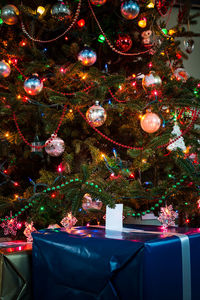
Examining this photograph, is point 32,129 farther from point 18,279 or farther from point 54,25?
point 18,279

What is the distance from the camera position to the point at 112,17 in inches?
62.6

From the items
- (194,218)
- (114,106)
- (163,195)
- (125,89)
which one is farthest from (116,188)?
(194,218)

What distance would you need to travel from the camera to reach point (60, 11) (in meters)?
1.31

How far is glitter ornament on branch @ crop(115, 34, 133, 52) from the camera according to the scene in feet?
4.97

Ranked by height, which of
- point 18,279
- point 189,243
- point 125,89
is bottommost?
point 18,279

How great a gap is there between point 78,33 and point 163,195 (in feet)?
3.20

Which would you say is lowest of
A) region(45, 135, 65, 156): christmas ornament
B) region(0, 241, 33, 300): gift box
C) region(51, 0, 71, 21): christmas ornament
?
region(0, 241, 33, 300): gift box

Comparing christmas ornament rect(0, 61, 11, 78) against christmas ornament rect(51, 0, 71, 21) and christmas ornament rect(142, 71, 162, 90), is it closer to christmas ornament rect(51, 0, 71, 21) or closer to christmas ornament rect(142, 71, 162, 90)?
christmas ornament rect(51, 0, 71, 21)

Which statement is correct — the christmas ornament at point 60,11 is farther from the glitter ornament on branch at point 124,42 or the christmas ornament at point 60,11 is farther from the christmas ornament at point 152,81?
the christmas ornament at point 152,81

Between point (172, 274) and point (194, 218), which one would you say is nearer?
point (172, 274)

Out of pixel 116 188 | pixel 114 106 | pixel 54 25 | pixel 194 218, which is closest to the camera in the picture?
pixel 116 188

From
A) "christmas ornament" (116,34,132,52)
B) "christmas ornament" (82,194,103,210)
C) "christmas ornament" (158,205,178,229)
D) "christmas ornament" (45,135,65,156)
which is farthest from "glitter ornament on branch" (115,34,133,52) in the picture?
"christmas ornament" (158,205,178,229)

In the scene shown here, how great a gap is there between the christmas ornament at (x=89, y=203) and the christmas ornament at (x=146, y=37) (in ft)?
3.23

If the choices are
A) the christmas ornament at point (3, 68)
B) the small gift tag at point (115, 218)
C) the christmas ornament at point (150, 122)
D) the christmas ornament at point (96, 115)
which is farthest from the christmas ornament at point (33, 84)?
the small gift tag at point (115, 218)
